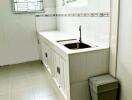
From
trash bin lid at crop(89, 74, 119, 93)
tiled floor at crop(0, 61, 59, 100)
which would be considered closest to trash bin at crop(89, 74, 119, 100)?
trash bin lid at crop(89, 74, 119, 93)

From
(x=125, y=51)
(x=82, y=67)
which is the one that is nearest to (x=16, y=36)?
(x=82, y=67)

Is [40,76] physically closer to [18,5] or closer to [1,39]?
[1,39]

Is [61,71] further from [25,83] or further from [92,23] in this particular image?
[25,83]

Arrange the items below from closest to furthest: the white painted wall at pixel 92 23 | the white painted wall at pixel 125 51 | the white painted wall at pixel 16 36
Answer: the white painted wall at pixel 125 51 < the white painted wall at pixel 92 23 < the white painted wall at pixel 16 36

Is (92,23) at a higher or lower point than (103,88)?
higher

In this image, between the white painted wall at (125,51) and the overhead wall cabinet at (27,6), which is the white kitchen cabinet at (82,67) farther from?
the overhead wall cabinet at (27,6)

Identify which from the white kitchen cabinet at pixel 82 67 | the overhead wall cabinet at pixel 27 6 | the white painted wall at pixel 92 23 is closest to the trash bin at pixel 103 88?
the white kitchen cabinet at pixel 82 67

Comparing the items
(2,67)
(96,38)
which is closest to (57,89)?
(96,38)

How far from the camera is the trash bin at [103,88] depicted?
172 cm

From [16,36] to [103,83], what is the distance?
267cm

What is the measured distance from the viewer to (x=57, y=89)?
2469 millimetres

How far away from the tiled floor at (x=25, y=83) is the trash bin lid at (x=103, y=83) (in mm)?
802

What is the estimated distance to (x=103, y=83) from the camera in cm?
173

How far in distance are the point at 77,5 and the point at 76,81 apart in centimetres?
148
